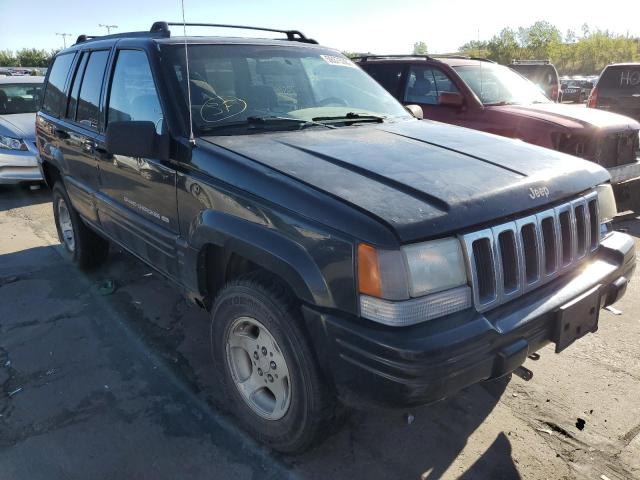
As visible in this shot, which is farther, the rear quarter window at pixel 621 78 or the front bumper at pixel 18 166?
the rear quarter window at pixel 621 78

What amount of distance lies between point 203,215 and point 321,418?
1.14 m

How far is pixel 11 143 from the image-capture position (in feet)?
26.2

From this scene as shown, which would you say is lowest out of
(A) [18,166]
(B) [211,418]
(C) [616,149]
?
(B) [211,418]

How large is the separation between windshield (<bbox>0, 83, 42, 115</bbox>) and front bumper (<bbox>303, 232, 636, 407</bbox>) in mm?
8884

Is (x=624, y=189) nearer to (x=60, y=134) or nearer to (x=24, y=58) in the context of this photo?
(x=60, y=134)

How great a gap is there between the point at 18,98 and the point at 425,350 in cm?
963

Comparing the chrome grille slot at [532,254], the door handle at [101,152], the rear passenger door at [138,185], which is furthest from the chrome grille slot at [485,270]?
the door handle at [101,152]

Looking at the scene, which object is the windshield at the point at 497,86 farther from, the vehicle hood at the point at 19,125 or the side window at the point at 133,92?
the vehicle hood at the point at 19,125

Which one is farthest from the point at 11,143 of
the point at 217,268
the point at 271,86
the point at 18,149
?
the point at 217,268

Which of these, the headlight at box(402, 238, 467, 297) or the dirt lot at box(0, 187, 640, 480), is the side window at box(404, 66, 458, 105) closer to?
the dirt lot at box(0, 187, 640, 480)

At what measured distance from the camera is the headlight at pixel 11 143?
7977 millimetres

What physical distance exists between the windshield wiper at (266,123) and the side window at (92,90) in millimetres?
1398

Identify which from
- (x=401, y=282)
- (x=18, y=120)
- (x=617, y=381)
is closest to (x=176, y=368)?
(x=401, y=282)

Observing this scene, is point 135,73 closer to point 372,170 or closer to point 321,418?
point 372,170
